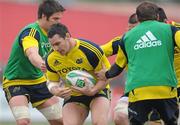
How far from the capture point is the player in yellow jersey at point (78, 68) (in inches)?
469

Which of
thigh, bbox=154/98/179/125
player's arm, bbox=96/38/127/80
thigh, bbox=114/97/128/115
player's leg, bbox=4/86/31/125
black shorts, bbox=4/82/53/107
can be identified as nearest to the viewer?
thigh, bbox=154/98/179/125

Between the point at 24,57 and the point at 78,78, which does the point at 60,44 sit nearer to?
the point at 78,78

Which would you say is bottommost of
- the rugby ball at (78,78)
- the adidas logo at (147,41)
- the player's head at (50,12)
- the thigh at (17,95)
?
the thigh at (17,95)

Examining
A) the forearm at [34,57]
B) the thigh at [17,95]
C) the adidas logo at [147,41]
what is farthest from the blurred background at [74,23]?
the adidas logo at [147,41]

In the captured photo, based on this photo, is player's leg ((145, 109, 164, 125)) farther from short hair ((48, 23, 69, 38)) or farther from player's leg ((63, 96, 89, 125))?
short hair ((48, 23, 69, 38))

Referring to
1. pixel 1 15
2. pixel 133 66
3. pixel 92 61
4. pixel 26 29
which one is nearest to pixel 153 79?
pixel 133 66

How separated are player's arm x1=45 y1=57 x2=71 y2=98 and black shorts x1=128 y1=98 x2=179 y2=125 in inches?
46.9

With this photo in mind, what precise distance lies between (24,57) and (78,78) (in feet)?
6.06

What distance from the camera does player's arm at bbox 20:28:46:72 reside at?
12453mm

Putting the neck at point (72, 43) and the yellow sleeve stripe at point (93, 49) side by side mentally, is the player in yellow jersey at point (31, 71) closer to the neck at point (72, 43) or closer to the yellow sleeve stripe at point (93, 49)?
the neck at point (72, 43)

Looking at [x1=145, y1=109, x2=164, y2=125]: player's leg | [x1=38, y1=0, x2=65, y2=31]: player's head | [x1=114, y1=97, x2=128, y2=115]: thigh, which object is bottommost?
[x1=114, y1=97, x2=128, y2=115]: thigh

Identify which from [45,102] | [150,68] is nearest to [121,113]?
[45,102]

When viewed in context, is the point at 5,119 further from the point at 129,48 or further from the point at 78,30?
the point at 129,48

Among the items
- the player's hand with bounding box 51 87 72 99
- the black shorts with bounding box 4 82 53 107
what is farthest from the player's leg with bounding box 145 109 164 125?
the black shorts with bounding box 4 82 53 107
